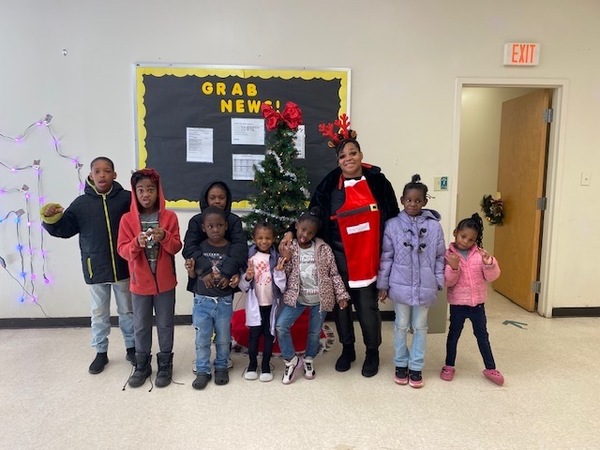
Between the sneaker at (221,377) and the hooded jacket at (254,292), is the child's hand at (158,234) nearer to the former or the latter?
the hooded jacket at (254,292)

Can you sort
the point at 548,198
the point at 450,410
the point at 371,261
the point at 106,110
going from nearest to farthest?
the point at 450,410 → the point at 371,261 → the point at 106,110 → the point at 548,198

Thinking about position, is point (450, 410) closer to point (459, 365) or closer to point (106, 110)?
point (459, 365)

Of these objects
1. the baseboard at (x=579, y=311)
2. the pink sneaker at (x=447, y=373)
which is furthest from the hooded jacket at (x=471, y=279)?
the baseboard at (x=579, y=311)

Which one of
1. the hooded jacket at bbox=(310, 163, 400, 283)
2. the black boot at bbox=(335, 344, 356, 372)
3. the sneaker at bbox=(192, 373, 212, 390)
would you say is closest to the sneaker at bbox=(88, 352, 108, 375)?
the sneaker at bbox=(192, 373, 212, 390)

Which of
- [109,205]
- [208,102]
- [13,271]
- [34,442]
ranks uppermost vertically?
[208,102]

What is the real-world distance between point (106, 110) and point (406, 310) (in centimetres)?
266

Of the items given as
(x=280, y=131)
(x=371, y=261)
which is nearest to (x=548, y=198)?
(x=371, y=261)

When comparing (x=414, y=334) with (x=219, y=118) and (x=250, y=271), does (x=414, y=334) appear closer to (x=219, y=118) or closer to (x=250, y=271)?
(x=250, y=271)

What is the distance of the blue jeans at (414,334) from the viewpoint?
238 cm

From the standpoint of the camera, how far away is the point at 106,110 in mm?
3156

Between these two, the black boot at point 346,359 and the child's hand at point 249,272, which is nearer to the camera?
the child's hand at point 249,272

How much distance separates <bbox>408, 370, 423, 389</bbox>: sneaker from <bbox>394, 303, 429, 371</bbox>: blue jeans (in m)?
0.02

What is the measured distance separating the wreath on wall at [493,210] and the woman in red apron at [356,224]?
7.17 feet

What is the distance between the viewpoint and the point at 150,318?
7.96ft
